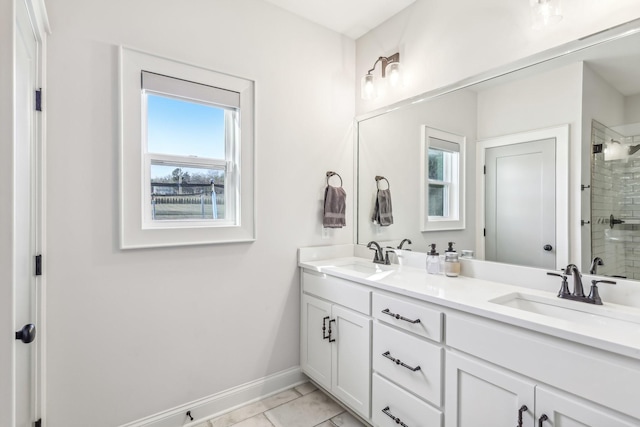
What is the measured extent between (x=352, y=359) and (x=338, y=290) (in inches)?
15.7

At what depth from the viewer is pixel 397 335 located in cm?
159

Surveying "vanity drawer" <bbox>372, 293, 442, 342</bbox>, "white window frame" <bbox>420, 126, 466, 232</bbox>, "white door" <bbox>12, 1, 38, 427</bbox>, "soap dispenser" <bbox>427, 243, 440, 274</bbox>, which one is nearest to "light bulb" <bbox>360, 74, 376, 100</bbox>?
"white window frame" <bbox>420, 126, 466, 232</bbox>

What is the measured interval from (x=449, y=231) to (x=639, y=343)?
43.7 inches

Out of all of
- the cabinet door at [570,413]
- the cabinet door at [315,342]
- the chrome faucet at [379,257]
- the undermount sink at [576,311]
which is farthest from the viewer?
the chrome faucet at [379,257]

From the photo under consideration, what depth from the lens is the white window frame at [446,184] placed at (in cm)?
191

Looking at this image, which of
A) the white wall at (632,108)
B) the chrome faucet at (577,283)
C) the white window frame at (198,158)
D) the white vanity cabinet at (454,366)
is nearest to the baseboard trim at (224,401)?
the white vanity cabinet at (454,366)

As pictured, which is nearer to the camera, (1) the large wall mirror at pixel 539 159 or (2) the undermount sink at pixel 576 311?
(2) the undermount sink at pixel 576 311

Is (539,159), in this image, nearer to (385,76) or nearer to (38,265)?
(385,76)

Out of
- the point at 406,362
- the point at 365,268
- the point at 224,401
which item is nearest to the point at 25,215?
the point at 224,401

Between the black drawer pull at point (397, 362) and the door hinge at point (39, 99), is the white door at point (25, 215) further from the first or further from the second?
the black drawer pull at point (397, 362)

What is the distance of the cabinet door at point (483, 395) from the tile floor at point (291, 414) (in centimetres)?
78

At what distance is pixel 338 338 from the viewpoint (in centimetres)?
197

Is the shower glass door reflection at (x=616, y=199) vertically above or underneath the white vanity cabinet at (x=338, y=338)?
above

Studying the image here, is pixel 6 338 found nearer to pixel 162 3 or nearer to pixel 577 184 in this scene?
pixel 162 3
